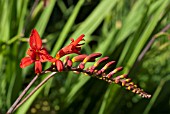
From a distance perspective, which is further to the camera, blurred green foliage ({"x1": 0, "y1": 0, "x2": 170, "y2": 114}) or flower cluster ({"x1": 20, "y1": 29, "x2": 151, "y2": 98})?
blurred green foliage ({"x1": 0, "y1": 0, "x2": 170, "y2": 114})

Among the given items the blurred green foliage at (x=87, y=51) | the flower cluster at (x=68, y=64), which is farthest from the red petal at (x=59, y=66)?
the blurred green foliage at (x=87, y=51)

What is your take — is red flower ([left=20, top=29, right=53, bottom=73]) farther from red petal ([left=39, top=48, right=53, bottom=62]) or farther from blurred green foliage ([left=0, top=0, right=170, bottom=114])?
blurred green foliage ([left=0, top=0, right=170, bottom=114])

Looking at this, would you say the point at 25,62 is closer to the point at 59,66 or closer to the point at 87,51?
the point at 59,66

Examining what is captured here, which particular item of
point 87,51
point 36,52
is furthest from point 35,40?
point 87,51

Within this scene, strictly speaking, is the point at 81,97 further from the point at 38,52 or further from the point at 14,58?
the point at 38,52

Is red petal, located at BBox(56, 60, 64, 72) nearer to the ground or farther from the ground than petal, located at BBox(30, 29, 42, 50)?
nearer to the ground

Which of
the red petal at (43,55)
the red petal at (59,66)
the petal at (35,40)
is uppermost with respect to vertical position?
the petal at (35,40)

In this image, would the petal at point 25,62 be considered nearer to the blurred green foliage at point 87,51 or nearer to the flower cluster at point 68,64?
the flower cluster at point 68,64

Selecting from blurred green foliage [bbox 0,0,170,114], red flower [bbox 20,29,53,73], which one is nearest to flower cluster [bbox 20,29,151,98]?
red flower [bbox 20,29,53,73]

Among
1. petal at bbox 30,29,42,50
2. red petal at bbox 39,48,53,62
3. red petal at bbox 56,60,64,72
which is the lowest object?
red petal at bbox 56,60,64,72

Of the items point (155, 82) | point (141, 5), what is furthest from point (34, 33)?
point (155, 82)

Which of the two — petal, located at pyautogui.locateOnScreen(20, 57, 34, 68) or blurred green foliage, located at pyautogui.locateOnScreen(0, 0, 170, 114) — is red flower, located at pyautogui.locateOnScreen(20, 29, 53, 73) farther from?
blurred green foliage, located at pyautogui.locateOnScreen(0, 0, 170, 114)
